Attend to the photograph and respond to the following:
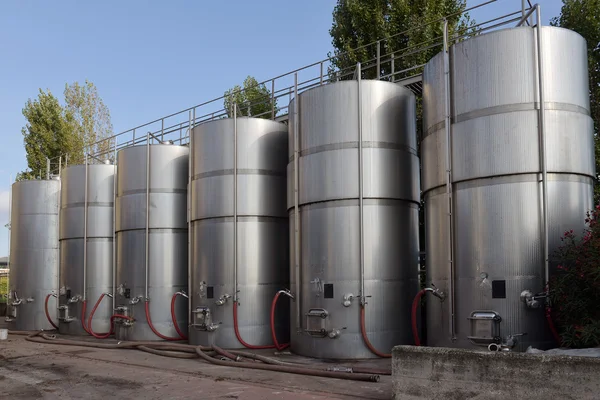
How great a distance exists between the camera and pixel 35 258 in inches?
1005

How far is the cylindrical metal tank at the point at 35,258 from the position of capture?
25.3 m

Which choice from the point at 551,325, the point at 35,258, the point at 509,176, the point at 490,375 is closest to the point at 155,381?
the point at 490,375

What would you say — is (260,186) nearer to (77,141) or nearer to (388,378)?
(388,378)

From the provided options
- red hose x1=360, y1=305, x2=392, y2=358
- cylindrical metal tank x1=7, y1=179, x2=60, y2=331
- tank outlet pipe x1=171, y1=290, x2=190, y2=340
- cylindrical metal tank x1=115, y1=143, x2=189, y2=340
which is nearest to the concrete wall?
red hose x1=360, y1=305, x2=392, y2=358

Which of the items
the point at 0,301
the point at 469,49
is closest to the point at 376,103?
the point at 469,49

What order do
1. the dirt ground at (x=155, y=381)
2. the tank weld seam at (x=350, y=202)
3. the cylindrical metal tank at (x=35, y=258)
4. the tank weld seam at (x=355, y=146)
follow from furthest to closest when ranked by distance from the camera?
the cylindrical metal tank at (x=35, y=258)
the tank weld seam at (x=355, y=146)
the tank weld seam at (x=350, y=202)
the dirt ground at (x=155, y=381)

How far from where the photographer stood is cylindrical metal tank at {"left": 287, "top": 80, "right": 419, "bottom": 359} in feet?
46.4

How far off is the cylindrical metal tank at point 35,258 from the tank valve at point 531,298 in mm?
19899

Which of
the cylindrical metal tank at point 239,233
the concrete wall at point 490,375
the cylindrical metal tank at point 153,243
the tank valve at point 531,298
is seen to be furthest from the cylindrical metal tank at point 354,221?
the cylindrical metal tank at point 153,243

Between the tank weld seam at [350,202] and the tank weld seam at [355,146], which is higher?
the tank weld seam at [355,146]

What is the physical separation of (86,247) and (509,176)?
1646cm

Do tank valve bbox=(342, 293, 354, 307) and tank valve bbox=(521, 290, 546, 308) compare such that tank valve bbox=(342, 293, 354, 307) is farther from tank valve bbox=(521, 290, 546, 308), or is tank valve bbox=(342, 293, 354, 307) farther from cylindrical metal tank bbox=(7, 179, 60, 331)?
cylindrical metal tank bbox=(7, 179, 60, 331)

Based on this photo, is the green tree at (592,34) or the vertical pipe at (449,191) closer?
the vertical pipe at (449,191)

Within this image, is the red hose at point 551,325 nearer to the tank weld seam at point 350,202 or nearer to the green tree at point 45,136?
the tank weld seam at point 350,202
